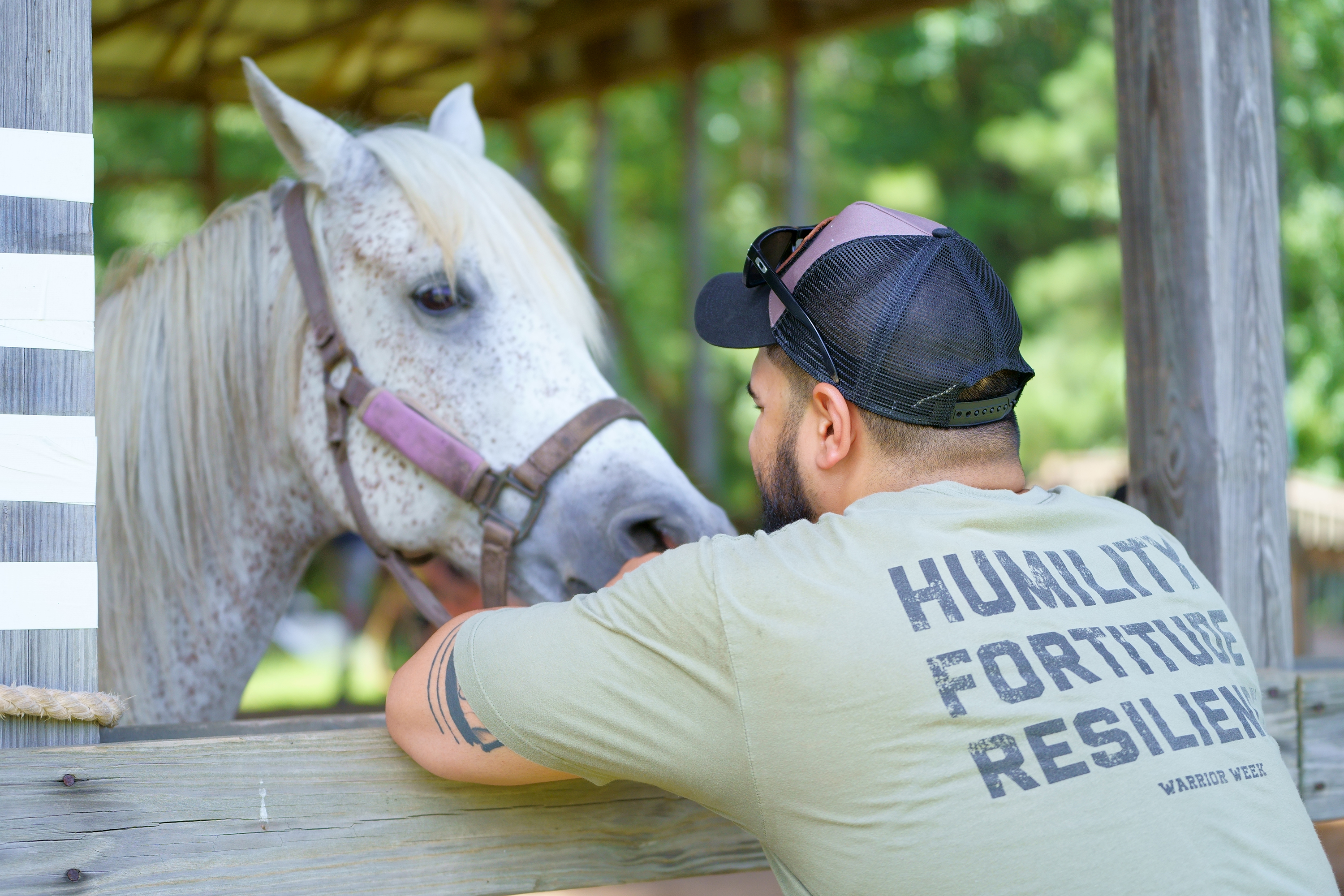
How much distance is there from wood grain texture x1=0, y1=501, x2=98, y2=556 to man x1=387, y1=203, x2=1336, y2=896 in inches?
15.5

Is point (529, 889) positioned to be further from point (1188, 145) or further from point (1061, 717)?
point (1188, 145)

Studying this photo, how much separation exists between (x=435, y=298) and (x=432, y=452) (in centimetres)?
27

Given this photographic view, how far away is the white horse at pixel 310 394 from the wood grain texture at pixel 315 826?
17.7 inches

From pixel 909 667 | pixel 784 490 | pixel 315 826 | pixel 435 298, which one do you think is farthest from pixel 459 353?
pixel 909 667

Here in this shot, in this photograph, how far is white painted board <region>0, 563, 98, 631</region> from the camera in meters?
1.21

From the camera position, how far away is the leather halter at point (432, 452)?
1845 millimetres

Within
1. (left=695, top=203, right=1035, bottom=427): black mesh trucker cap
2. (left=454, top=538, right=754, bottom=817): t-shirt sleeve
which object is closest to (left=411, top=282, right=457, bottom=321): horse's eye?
(left=695, top=203, right=1035, bottom=427): black mesh trucker cap

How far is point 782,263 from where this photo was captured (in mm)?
1476

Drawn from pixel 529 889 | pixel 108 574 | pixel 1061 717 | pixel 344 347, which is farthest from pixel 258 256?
pixel 1061 717

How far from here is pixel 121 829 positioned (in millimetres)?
1229

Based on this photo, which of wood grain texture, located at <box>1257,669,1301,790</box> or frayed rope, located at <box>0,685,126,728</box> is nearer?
frayed rope, located at <box>0,685,126,728</box>

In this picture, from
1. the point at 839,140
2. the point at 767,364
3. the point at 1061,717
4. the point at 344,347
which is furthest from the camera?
the point at 839,140

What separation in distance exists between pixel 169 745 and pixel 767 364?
844 mm

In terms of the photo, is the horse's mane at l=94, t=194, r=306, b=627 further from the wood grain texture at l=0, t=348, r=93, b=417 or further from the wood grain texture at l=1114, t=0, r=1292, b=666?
the wood grain texture at l=1114, t=0, r=1292, b=666
